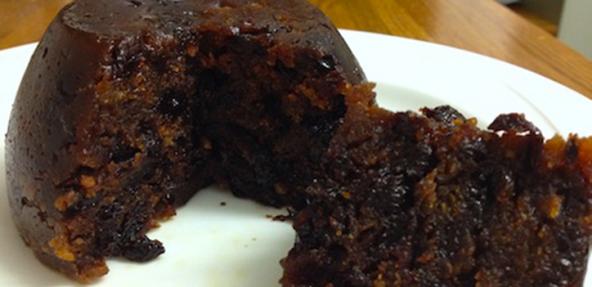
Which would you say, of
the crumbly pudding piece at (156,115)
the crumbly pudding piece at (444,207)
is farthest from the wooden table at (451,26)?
the crumbly pudding piece at (444,207)

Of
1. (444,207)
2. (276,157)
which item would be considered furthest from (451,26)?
(444,207)

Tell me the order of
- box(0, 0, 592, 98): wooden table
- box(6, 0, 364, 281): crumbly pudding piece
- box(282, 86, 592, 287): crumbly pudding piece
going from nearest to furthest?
1. box(282, 86, 592, 287): crumbly pudding piece
2. box(6, 0, 364, 281): crumbly pudding piece
3. box(0, 0, 592, 98): wooden table

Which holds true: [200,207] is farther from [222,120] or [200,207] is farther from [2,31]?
[2,31]

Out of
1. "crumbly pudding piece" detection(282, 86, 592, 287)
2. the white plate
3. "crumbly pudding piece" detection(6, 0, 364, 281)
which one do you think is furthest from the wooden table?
"crumbly pudding piece" detection(282, 86, 592, 287)

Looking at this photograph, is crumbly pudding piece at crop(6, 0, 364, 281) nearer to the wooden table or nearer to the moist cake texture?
the moist cake texture

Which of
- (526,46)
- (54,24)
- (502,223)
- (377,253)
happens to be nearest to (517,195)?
(502,223)

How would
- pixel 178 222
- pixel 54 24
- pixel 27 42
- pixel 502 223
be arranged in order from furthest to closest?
pixel 27 42, pixel 178 222, pixel 54 24, pixel 502 223

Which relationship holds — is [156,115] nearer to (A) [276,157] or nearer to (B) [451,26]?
(A) [276,157]
